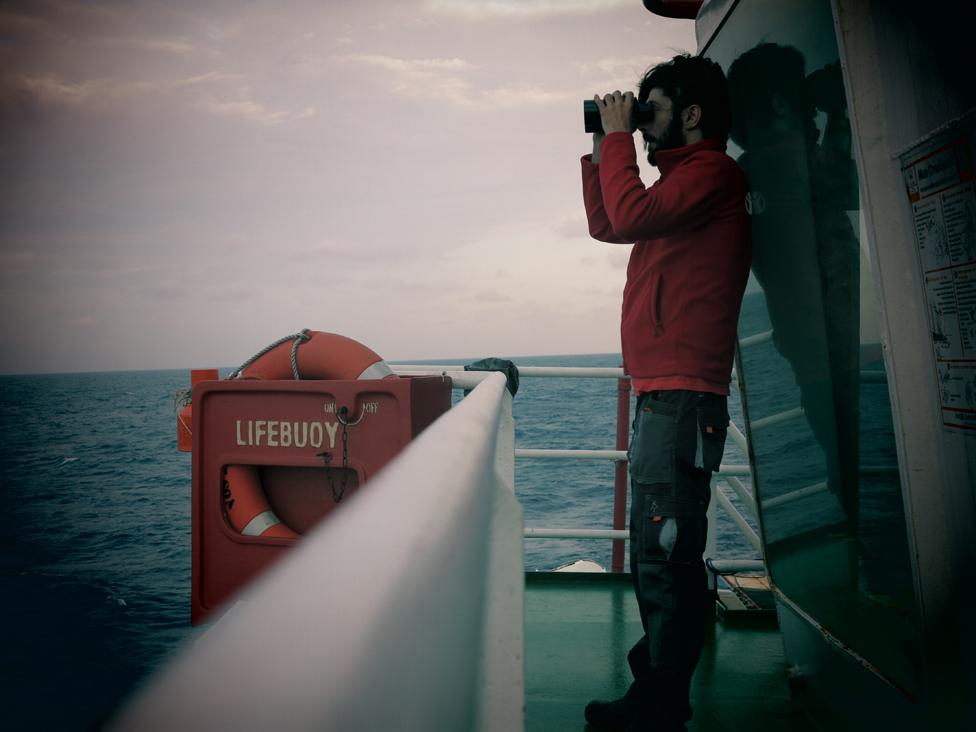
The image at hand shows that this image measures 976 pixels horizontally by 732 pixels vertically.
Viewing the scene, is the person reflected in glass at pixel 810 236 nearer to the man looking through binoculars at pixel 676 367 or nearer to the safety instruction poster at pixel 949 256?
the man looking through binoculars at pixel 676 367

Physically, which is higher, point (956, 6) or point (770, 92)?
point (770, 92)

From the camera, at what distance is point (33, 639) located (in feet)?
23.2

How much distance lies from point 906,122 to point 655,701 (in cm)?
115

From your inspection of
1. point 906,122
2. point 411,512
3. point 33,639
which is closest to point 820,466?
point 906,122

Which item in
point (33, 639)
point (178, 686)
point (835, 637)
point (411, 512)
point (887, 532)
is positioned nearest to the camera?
point (178, 686)

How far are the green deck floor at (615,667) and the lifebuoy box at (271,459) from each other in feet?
2.82

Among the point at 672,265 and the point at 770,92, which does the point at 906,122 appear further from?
the point at 770,92

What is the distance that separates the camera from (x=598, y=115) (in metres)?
1.61

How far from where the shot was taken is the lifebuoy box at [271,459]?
221 centimetres

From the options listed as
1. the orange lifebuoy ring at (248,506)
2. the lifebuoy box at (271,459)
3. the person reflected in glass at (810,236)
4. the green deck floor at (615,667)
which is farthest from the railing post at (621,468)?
the orange lifebuoy ring at (248,506)

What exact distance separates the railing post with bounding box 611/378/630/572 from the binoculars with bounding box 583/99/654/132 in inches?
59.6

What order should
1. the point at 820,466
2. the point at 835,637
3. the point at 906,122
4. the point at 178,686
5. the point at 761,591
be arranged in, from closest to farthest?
the point at 178,686, the point at 906,122, the point at 835,637, the point at 820,466, the point at 761,591

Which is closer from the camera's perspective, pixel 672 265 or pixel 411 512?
pixel 411 512

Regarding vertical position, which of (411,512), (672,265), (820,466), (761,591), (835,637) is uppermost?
(672,265)
